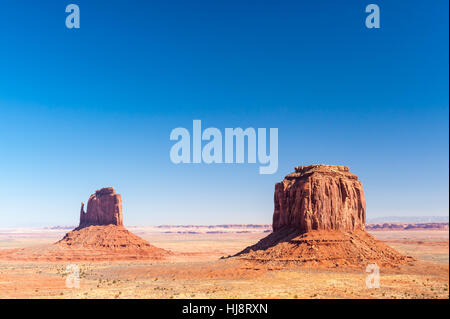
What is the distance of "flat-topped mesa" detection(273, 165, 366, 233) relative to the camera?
69.4 meters

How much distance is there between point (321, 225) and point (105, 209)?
240ft

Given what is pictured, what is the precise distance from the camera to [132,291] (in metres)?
50.7

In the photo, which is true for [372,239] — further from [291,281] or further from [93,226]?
[93,226]

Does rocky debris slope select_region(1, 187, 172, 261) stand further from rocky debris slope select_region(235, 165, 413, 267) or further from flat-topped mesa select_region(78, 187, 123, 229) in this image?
rocky debris slope select_region(235, 165, 413, 267)

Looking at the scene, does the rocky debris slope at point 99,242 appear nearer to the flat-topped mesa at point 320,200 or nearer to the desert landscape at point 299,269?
the desert landscape at point 299,269

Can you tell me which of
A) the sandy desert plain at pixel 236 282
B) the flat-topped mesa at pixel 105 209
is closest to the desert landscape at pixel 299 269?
the sandy desert plain at pixel 236 282

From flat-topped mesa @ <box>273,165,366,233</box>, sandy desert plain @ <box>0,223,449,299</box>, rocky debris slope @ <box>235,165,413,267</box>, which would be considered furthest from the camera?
flat-topped mesa @ <box>273,165,366,233</box>

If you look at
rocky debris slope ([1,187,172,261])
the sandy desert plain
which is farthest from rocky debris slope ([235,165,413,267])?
rocky debris slope ([1,187,172,261])

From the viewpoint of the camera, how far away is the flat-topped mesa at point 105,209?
12219 cm

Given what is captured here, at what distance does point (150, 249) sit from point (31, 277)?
1880 inches

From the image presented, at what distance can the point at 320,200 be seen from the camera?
228 ft

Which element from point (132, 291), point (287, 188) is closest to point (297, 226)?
point (287, 188)

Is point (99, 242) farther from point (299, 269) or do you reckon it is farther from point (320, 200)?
point (299, 269)

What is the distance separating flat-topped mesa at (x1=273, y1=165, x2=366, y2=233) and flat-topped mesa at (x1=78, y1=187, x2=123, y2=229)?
60.5 m
